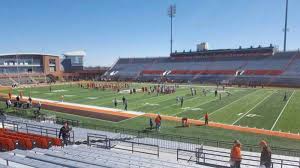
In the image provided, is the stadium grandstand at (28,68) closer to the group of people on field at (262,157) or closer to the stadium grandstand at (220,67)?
the stadium grandstand at (220,67)

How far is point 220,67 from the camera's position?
6725 cm

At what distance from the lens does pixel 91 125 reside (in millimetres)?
20531

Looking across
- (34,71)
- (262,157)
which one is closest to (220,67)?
(34,71)

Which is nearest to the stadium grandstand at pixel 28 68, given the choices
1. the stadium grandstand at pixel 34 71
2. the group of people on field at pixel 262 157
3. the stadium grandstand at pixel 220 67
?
the stadium grandstand at pixel 34 71

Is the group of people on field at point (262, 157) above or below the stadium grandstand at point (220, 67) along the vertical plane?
below

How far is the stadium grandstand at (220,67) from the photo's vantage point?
56.7m

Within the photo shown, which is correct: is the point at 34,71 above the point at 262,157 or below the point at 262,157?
above

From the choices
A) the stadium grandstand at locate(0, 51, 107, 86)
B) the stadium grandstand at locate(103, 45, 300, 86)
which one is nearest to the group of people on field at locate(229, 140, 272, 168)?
the stadium grandstand at locate(103, 45, 300, 86)

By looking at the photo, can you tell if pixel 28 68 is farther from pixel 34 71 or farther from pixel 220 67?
pixel 220 67

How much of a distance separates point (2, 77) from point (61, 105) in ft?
139

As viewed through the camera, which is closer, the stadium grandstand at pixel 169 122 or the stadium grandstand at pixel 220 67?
the stadium grandstand at pixel 169 122

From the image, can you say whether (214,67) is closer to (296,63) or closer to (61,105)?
(296,63)

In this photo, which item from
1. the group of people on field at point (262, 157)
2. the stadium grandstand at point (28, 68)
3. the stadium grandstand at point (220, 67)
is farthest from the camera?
the stadium grandstand at point (28, 68)

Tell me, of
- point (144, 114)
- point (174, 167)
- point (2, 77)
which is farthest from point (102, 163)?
point (2, 77)
